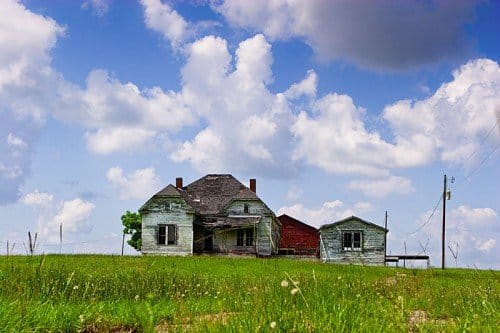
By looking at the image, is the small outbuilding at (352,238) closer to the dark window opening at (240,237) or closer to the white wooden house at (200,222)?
the white wooden house at (200,222)

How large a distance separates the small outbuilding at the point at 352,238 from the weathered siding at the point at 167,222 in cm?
1148

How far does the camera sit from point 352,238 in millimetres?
54781

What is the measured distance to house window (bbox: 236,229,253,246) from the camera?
2189 inches

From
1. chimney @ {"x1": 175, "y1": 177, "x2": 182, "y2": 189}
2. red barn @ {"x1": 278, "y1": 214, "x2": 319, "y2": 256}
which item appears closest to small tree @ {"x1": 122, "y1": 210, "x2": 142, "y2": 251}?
chimney @ {"x1": 175, "y1": 177, "x2": 182, "y2": 189}

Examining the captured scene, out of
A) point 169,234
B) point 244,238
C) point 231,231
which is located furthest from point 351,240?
point 169,234

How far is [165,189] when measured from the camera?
55625 mm

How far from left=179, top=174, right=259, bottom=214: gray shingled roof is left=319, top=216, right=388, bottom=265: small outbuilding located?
7408mm

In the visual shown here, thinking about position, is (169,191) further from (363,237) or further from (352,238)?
(363,237)

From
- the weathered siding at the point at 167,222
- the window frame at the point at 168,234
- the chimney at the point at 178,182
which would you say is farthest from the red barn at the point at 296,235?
the window frame at the point at 168,234

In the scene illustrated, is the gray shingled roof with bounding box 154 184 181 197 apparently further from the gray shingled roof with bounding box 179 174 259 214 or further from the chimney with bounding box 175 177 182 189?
the chimney with bounding box 175 177 182 189

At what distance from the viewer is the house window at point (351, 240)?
179ft

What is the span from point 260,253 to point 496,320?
49.5m

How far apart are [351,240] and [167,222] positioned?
52.1 ft

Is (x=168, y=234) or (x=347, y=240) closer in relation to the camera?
(x=168, y=234)
